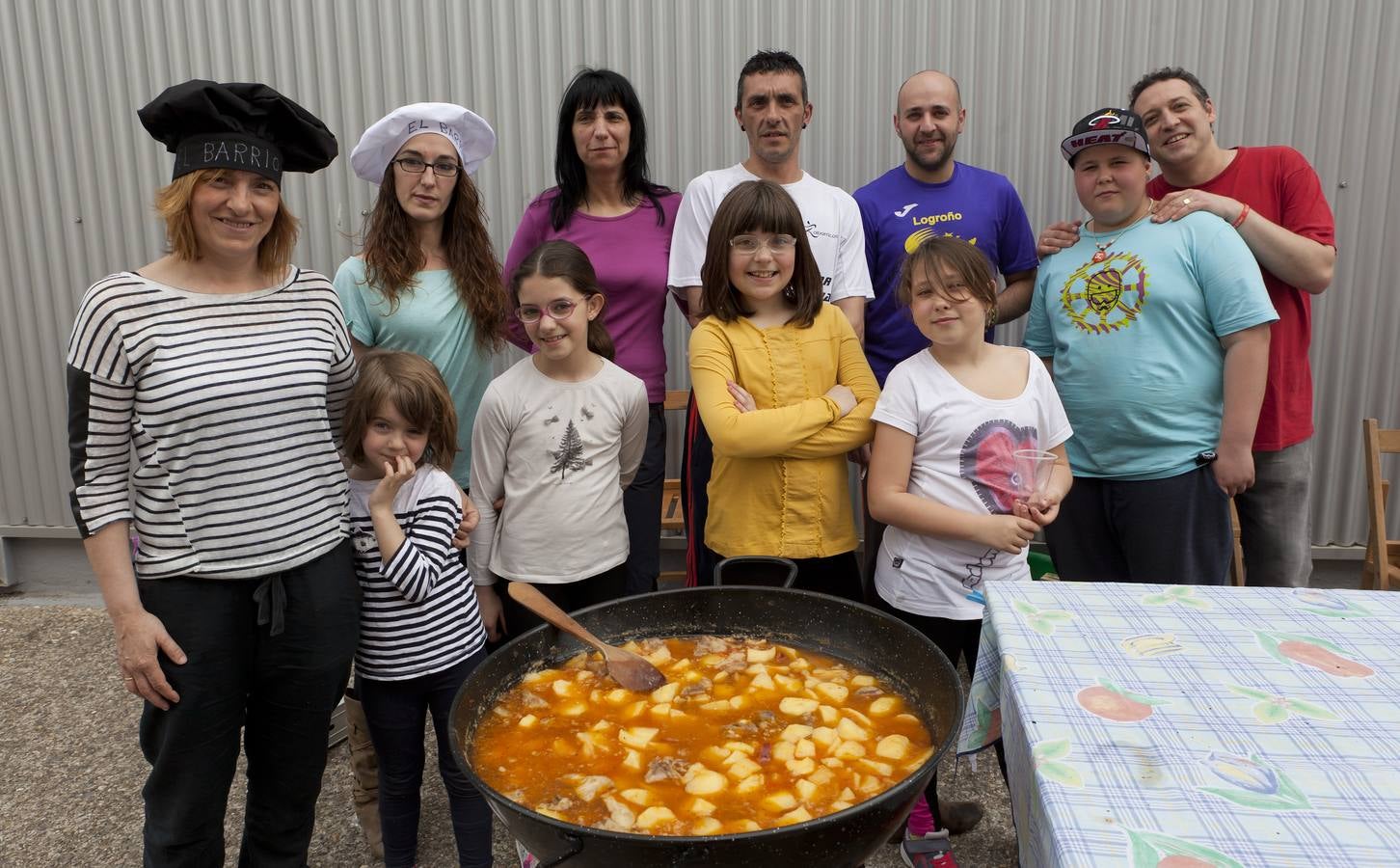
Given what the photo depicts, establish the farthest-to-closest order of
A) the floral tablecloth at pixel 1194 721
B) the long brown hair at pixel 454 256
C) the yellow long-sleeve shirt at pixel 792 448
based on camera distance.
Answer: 1. the long brown hair at pixel 454 256
2. the yellow long-sleeve shirt at pixel 792 448
3. the floral tablecloth at pixel 1194 721

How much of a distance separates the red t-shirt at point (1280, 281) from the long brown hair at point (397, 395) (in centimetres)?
262

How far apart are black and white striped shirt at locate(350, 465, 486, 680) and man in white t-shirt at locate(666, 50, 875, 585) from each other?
97 centimetres

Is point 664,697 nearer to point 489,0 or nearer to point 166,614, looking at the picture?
point 166,614

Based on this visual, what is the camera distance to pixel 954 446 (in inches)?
95.7

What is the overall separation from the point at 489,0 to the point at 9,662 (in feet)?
12.8

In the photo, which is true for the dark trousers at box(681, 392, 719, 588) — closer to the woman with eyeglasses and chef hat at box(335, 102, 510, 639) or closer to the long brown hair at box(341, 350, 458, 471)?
the woman with eyeglasses and chef hat at box(335, 102, 510, 639)

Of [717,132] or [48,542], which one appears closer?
[717,132]

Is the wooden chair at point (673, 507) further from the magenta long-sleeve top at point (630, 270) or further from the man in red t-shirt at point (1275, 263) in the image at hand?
the man in red t-shirt at point (1275, 263)

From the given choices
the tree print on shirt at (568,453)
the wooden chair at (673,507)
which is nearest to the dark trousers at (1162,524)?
the tree print on shirt at (568,453)

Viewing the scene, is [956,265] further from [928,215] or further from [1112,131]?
[928,215]

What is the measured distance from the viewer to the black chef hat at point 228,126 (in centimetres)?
192

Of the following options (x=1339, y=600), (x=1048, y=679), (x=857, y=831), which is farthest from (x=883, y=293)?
(x=857, y=831)

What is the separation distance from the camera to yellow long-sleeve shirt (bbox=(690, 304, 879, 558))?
263 centimetres

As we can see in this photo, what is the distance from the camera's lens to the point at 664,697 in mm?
1972
